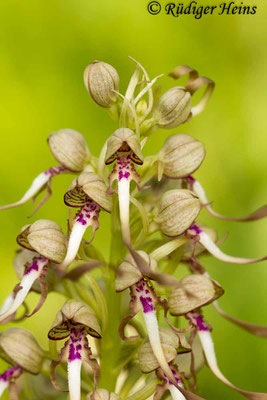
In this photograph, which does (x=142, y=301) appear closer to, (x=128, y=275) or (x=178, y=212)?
(x=128, y=275)

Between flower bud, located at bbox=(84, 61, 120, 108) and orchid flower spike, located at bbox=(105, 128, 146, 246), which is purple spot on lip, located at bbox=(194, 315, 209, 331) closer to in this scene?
orchid flower spike, located at bbox=(105, 128, 146, 246)

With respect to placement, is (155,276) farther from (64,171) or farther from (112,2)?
(112,2)

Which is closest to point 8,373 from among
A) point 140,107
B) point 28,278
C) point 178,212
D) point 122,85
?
point 28,278

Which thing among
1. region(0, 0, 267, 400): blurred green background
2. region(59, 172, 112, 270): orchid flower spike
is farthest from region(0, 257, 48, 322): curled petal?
region(0, 0, 267, 400): blurred green background

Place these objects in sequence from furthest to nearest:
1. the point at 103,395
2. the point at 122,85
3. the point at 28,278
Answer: the point at 122,85 < the point at 28,278 < the point at 103,395

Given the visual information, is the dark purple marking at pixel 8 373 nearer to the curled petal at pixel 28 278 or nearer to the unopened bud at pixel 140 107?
the curled petal at pixel 28 278

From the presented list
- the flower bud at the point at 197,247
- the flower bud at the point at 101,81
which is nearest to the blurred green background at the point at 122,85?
the flower bud at the point at 197,247

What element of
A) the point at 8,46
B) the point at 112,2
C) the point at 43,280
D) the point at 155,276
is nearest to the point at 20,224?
the point at 8,46
